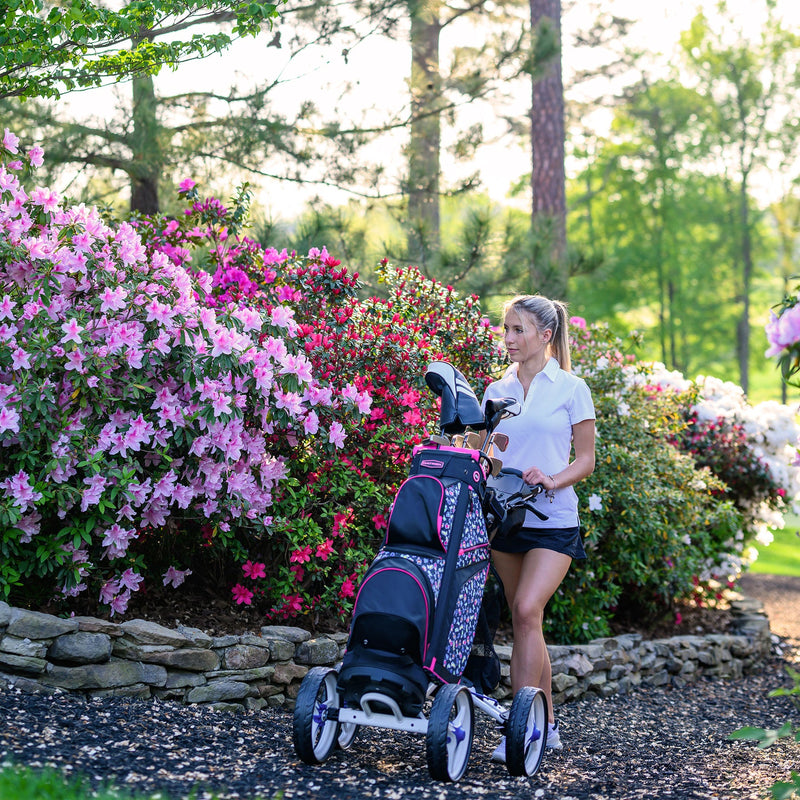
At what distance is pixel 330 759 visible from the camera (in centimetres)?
338

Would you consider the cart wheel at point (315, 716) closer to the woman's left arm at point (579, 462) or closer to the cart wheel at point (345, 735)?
the cart wheel at point (345, 735)

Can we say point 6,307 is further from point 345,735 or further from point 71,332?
point 345,735

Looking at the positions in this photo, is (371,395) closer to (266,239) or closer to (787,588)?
(266,239)

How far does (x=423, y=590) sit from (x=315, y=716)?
62cm

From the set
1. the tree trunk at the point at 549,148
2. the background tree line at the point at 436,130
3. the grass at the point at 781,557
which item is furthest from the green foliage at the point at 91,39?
the grass at the point at 781,557

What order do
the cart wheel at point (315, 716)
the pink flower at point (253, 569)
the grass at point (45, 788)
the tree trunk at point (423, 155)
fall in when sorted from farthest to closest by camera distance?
the tree trunk at point (423, 155) → the pink flower at point (253, 569) → the cart wheel at point (315, 716) → the grass at point (45, 788)

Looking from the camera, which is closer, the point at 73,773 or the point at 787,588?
the point at 73,773

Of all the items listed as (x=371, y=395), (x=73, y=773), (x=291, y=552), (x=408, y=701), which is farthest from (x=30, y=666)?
(x=371, y=395)

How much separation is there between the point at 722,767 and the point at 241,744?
2.08 meters

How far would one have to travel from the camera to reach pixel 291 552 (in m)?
4.57

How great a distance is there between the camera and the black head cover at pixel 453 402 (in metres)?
3.50

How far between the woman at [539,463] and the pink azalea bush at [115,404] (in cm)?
107

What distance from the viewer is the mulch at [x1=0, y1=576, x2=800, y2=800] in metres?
3.04

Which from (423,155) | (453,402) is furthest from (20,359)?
(423,155)
